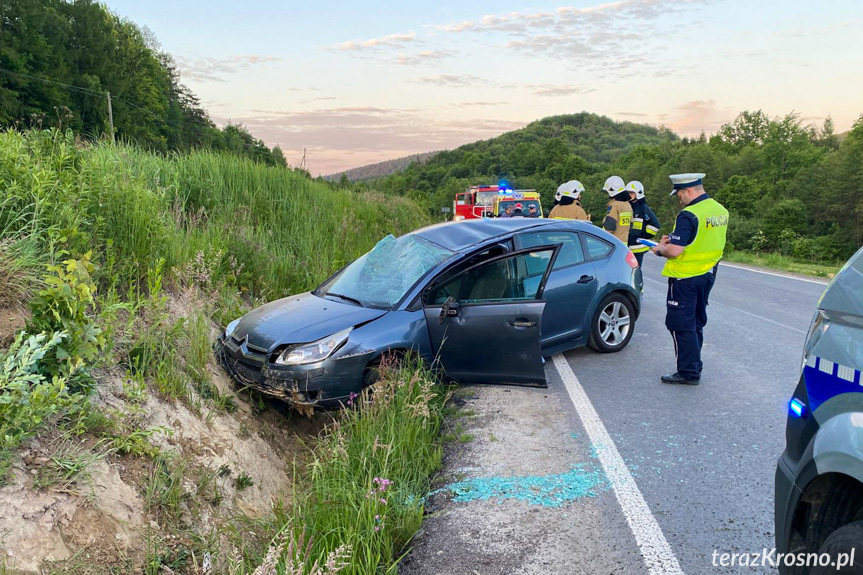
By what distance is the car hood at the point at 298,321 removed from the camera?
14.8 ft

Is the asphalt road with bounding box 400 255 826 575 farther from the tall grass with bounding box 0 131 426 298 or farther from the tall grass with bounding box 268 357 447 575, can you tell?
the tall grass with bounding box 0 131 426 298

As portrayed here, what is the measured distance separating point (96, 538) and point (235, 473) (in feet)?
3.87

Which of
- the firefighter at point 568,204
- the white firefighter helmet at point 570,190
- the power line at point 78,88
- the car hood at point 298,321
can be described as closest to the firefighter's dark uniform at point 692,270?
the car hood at point 298,321

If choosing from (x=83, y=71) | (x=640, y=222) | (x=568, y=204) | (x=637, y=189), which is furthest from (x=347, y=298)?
(x=83, y=71)

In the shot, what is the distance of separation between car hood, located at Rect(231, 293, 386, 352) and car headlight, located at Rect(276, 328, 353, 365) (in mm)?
54

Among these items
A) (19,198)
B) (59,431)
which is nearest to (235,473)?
(59,431)

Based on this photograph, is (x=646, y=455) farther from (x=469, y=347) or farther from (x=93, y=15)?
(x=93, y=15)

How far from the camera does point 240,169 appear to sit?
9.75 metres

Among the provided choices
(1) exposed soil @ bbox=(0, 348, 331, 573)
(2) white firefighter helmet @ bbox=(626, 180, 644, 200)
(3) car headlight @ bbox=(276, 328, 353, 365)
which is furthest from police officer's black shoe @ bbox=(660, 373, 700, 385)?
(2) white firefighter helmet @ bbox=(626, 180, 644, 200)

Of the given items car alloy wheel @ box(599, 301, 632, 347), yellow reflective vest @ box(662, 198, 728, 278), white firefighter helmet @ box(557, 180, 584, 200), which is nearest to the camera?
yellow reflective vest @ box(662, 198, 728, 278)

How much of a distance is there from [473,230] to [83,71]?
218 ft

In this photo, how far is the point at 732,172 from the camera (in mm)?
81500

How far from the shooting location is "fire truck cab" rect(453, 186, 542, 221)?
22484 mm

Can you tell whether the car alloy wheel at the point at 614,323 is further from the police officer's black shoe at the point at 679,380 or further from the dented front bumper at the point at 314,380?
the dented front bumper at the point at 314,380
